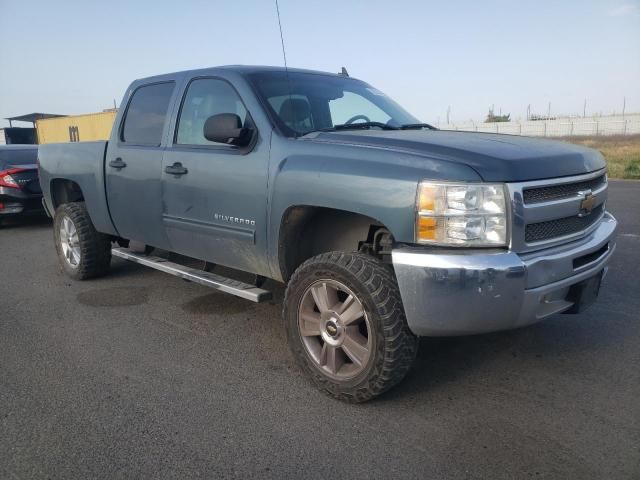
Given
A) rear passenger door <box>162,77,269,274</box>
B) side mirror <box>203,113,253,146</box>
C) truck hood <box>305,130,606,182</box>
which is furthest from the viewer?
rear passenger door <box>162,77,269,274</box>

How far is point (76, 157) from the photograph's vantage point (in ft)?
16.3

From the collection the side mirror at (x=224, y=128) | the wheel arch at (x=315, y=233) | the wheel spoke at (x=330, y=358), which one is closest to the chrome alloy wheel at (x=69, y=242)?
the side mirror at (x=224, y=128)

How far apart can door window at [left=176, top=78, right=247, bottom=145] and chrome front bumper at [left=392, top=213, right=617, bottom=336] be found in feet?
6.06

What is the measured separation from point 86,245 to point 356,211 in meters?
3.53

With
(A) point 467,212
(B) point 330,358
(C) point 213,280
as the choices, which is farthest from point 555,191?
(C) point 213,280

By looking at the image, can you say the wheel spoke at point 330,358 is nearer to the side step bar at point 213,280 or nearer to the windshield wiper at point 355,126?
the side step bar at point 213,280

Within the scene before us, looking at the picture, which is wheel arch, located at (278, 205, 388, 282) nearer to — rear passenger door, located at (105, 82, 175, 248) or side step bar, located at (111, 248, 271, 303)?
side step bar, located at (111, 248, 271, 303)

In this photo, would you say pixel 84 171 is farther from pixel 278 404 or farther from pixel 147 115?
pixel 278 404

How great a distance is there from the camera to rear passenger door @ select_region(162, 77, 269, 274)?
10.7 ft

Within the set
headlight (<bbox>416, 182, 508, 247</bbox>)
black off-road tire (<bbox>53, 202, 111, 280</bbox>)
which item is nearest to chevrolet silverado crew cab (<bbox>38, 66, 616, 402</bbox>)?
headlight (<bbox>416, 182, 508, 247</bbox>)

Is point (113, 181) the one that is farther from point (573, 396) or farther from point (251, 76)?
point (573, 396)

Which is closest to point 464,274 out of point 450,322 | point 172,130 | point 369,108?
point 450,322

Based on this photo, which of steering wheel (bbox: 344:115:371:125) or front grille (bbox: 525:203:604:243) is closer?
front grille (bbox: 525:203:604:243)

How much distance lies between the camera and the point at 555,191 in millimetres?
2691
